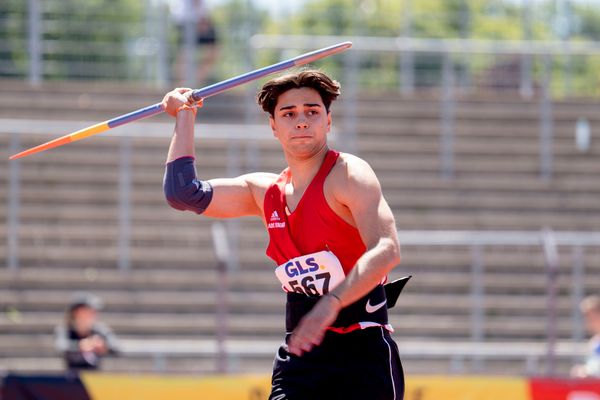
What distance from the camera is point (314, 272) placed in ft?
16.2

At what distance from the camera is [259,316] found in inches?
462

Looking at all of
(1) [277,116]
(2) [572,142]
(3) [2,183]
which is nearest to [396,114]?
(2) [572,142]

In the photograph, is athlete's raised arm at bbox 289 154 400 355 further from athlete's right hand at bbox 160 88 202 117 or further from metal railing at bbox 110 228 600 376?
metal railing at bbox 110 228 600 376

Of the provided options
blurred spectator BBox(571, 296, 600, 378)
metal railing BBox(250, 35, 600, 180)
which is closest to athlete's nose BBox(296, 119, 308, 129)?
blurred spectator BBox(571, 296, 600, 378)

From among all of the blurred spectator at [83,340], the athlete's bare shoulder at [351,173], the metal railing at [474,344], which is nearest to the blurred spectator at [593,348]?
the metal railing at [474,344]

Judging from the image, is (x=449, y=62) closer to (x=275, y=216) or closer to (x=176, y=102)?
(x=176, y=102)

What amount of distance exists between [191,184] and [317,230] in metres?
0.67

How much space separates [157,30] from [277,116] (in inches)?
391

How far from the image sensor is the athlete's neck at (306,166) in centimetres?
502

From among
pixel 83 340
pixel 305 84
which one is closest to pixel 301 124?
pixel 305 84

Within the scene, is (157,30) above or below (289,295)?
above

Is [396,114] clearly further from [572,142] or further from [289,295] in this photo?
[289,295]

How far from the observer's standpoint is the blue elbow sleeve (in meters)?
5.24

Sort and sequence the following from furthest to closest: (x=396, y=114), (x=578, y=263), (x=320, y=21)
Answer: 1. (x=320, y=21)
2. (x=396, y=114)
3. (x=578, y=263)
